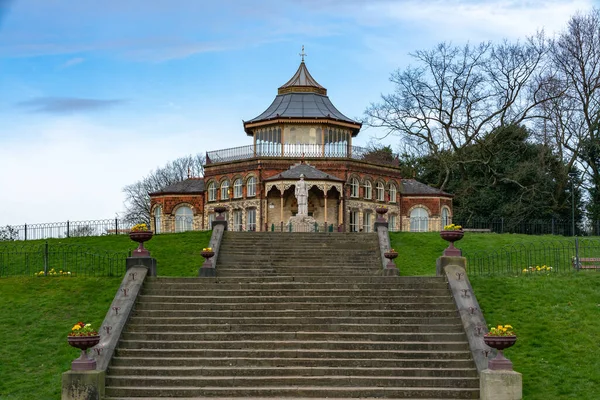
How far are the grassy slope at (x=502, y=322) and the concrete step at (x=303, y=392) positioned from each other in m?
1.44

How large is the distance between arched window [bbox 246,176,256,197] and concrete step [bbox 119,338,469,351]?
93.1 feet

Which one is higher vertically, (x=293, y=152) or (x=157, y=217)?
(x=293, y=152)

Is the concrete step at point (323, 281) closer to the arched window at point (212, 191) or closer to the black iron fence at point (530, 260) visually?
the black iron fence at point (530, 260)

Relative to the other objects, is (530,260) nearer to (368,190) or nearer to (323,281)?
(323,281)

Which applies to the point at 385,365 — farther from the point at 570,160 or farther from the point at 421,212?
the point at 570,160

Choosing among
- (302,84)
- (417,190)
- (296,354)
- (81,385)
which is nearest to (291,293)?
(296,354)

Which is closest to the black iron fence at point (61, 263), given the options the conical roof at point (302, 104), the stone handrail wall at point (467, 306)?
the stone handrail wall at point (467, 306)

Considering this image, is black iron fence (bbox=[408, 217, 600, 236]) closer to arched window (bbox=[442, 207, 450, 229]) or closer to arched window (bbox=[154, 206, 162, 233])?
arched window (bbox=[442, 207, 450, 229])

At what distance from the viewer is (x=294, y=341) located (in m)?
20.9

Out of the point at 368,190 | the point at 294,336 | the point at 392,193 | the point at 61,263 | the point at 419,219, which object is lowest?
the point at 294,336

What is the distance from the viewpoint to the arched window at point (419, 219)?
171ft

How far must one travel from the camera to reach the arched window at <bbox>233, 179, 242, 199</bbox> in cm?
4984

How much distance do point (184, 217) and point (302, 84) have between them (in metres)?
11.9

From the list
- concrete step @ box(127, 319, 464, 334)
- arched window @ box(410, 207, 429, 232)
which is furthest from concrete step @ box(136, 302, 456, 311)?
arched window @ box(410, 207, 429, 232)
